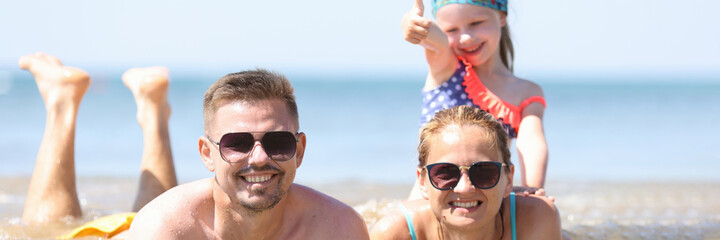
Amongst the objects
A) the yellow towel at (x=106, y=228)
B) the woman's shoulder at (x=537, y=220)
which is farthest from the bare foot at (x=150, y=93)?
the woman's shoulder at (x=537, y=220)

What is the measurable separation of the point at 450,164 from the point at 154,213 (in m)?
1.30

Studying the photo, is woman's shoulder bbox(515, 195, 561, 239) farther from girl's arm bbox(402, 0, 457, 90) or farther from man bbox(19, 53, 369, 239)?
girl's arm bbox(402, 0, 457, 90)

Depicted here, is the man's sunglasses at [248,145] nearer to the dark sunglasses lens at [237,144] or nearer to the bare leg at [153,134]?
the dark sunglasses lens at [237,144]

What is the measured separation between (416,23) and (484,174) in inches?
48.6

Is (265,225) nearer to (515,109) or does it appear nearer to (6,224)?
(515,109)

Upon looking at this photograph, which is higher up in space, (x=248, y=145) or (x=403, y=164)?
(x=248, y=145)

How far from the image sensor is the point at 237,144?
10.3 ft

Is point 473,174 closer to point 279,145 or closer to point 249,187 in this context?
point 279,145

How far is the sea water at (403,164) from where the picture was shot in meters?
6.30

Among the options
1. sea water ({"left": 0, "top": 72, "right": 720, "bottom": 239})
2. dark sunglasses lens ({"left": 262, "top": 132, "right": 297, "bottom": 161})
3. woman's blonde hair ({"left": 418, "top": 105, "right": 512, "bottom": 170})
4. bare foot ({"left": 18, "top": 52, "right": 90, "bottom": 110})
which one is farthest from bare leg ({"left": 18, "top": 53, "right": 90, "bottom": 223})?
woman's blonde hair ({"left": 418, "top": 105, "right": 512, "bottom": 170})

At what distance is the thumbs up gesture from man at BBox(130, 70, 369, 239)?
123 cm

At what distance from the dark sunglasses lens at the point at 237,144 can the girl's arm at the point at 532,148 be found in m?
2.12

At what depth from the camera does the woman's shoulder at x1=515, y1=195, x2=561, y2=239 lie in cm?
371

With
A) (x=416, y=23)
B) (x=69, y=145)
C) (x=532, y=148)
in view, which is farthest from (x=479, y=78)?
(x=69, y=145)
